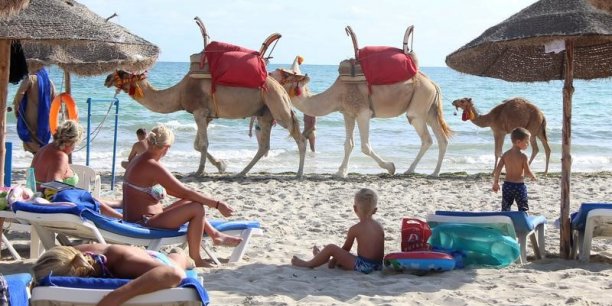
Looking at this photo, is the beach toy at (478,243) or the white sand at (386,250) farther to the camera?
the beach toy at (478,243)

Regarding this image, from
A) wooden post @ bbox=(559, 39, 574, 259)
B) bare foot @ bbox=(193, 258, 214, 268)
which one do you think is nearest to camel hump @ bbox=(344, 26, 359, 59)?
wooden post @ bbox=(559, 39, 574, 259)

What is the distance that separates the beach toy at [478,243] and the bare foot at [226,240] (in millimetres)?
1524

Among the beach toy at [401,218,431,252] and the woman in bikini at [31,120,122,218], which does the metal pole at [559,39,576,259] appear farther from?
the woman in bikini at [31,120,122,218]

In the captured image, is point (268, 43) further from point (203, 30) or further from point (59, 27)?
point (59, 27)

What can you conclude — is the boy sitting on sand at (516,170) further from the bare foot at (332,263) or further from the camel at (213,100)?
the camel at (213,100)

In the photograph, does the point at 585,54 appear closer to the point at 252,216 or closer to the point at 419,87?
the point at 252,216

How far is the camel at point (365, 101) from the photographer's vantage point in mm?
14203

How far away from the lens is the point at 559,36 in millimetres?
7238

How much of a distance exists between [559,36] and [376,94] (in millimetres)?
6971

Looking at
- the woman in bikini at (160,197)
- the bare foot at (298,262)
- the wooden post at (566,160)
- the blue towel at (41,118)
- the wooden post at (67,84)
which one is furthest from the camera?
the wooden post at (67,84)

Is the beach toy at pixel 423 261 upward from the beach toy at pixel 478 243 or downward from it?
downward

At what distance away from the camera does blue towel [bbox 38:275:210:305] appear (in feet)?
15.3

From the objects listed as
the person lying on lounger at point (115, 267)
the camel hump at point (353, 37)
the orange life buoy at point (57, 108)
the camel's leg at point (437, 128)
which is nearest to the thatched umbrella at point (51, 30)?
the person lying on lounger at point (115, 267)

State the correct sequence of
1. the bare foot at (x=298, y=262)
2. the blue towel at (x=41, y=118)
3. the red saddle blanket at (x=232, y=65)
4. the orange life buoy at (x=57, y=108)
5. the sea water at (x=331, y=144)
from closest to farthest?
the bare foot at (x=298, y=262), the orange life buoy at (x=57, y=108), the blue towel at (x=41, y=118), the red saddle blanket at (x=232, y=65), the sea water at (x=331, y=144)
